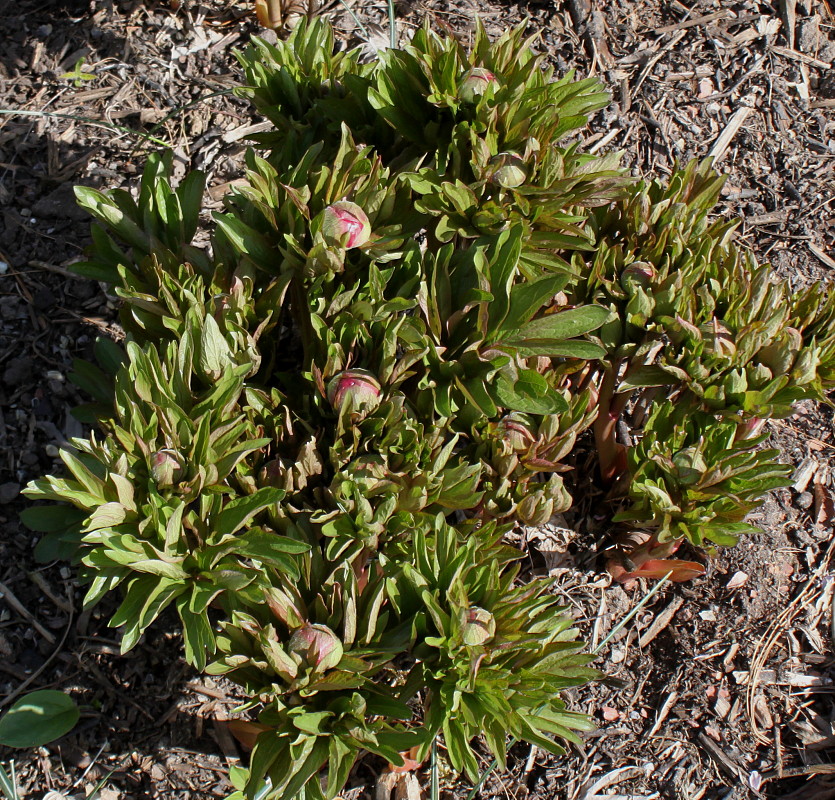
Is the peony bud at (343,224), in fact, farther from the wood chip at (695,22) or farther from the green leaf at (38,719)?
the wood chip at (695,22)

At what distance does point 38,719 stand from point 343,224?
1.48m

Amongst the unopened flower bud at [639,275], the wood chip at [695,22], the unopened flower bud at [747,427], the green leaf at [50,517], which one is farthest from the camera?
the wood chip at [695,22]

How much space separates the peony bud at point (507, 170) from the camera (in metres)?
1.97

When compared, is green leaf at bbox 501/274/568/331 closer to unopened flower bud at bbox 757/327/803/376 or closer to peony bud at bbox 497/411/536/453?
peony bud at bbox 497/411/536/453

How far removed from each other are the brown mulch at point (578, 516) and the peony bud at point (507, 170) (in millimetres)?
606

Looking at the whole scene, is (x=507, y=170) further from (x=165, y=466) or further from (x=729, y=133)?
(x=729, y=133)

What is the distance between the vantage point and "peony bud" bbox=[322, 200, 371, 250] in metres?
1.90

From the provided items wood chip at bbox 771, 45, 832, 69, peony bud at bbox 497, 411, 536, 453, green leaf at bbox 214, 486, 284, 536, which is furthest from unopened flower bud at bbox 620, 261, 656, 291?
wood chip at bbox 771, 45, 832, 69

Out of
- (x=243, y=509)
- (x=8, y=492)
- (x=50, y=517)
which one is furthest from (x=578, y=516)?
(x=8, y=492)

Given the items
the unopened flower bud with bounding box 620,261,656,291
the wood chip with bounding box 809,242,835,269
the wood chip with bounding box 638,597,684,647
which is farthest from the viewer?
the wood chip with bounding box 809,242,835,269

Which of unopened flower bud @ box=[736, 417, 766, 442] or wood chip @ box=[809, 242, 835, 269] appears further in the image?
wood chip @ box=[809, 242, 835, 269]

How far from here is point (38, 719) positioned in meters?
2.17

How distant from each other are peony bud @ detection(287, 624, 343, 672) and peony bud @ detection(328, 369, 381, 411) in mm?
479

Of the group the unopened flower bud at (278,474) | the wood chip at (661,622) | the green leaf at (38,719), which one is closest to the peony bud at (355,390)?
the unopened flower bud at (278,474)
